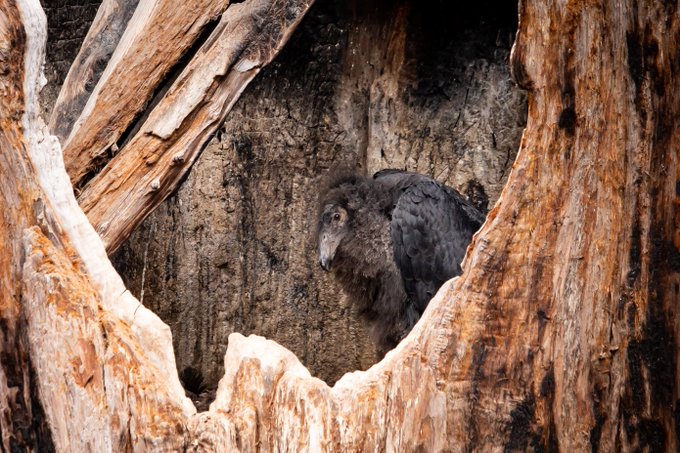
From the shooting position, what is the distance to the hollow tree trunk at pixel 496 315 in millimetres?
2854

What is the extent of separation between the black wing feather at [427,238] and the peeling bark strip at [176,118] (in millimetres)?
941

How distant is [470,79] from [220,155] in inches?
54.6

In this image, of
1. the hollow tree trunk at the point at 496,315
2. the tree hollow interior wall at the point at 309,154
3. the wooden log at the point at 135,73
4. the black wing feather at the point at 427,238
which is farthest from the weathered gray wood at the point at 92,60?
the black wing feather at the point at 427,238

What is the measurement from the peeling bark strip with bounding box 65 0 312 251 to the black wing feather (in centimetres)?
94

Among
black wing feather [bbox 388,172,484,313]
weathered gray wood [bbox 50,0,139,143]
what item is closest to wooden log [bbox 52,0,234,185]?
weathered gray wood [bbox 50,0,139,143]

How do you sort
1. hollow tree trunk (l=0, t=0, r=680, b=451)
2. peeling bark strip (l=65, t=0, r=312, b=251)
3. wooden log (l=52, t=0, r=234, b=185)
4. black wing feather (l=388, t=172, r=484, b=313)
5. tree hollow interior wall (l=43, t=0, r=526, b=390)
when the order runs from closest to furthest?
hollow tree trunk (l=0, t=0, r=680, b=451) → peeling bark strip (l=65, t=0, r=312, b=251) → wooden log (l=52, t=0, r=234, b=185) → black wing feather (l=388, t=172, r=484, b=313) → tree hollow interior wall (l=43, t=0, r=526, b=390)

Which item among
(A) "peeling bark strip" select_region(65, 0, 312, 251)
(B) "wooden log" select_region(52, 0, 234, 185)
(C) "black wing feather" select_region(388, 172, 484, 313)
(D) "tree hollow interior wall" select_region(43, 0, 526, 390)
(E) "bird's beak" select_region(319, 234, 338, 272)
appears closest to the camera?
(A) "peeling bark strip" select_region(65, 0, 312, 251)

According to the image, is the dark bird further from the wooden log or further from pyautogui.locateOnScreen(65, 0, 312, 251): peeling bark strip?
the wooden log

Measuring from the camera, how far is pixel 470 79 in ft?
16.0

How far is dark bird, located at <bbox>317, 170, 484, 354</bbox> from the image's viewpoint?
4164mm

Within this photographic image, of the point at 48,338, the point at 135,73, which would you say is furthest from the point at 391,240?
the point at 48,338

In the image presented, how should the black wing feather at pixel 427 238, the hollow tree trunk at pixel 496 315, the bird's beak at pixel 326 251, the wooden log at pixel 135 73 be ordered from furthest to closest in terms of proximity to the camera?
the bird's beak at pixel 326 251 < the black wing feather at pixel 427 238 < the wooden log at pixel 135 73 < the hollow tree trunk at pixel 496 315

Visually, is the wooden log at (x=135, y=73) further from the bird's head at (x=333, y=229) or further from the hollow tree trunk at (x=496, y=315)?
the bird's head at (x=333, y=229)

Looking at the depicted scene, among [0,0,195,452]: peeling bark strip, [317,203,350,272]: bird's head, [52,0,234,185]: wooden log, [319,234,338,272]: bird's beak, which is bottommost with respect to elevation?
[0,0,195,452]: peeling bark strip
